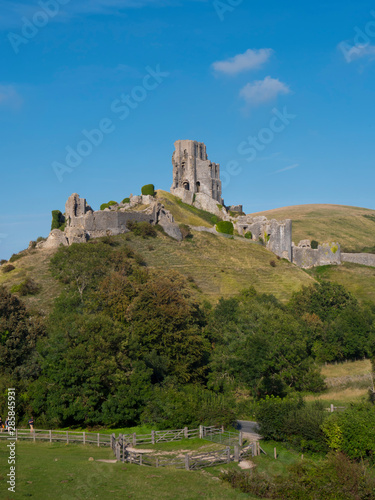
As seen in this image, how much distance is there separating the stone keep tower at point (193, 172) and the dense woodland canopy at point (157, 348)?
46.1 m

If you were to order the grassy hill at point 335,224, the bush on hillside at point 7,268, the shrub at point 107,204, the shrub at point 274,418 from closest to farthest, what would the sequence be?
1. the shrub at point 274,418
2. the bush on hillside at point 7,268
3. the shrub at point 107,204
4. the grassy hill at point 335,224

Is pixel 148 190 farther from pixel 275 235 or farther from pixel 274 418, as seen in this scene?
pixel 274 418

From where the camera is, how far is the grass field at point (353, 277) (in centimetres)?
6538

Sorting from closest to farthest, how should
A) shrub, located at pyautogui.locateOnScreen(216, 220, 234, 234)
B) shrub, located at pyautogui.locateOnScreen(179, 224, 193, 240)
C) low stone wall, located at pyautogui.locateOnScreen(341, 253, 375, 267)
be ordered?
shrub, located at pyautogui.locateOnScreen(179, 224, 193, 240), low stone wall, located at pyautogui.locateOnScreen(341, 253, 375, 267), shrub, located at pyautogui.locateOnScreen(216, 220, 234, 234)

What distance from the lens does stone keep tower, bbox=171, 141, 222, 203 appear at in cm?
9810

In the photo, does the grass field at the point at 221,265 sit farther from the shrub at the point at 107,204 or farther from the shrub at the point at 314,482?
the shrub at the point at 314,482

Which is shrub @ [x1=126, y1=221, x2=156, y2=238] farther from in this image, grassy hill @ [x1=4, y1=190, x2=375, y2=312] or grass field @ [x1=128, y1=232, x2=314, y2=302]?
grass field @ [x1=128, y1=232, x2=314, y2=302]

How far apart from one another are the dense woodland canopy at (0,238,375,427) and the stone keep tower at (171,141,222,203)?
46.1 m

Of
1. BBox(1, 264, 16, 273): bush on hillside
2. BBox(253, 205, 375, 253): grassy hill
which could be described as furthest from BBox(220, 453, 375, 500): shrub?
BBox(253, 205, 375, 253): grassy hill

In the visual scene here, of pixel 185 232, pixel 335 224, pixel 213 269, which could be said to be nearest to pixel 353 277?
pixel 213 269

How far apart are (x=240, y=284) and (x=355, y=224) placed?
97.0 m

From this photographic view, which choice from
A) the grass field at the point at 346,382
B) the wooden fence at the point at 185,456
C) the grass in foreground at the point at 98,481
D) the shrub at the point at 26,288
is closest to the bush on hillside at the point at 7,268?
the shrub at the point at 26,288

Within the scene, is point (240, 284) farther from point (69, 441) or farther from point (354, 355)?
point (69, 441)

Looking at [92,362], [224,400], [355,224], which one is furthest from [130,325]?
[355,224]
